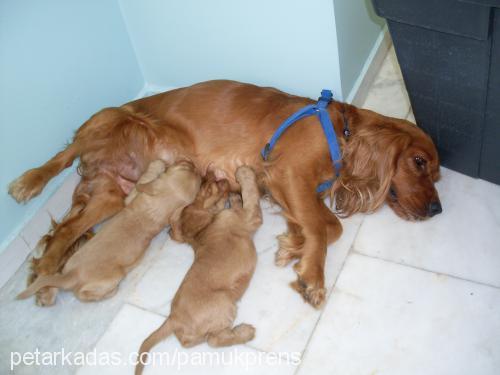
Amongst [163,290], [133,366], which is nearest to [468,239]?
[163,290]

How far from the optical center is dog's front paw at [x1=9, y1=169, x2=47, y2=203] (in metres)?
2.60

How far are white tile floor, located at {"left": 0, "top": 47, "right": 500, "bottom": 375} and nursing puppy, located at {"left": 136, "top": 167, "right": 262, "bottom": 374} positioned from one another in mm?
140

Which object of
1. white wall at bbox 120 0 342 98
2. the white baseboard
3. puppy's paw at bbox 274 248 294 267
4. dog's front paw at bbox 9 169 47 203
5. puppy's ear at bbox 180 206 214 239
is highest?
white wall at bbox 120 0 342 98

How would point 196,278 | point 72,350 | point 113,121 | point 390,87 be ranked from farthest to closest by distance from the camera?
point 390,87 → point 113,121 → point 72,350 → point 196,278

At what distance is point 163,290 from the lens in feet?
8.30

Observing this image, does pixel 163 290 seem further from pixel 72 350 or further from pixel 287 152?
pixel 287 152

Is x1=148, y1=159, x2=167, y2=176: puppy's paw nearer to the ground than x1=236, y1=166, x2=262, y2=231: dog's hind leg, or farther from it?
farther from it

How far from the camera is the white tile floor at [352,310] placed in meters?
2.18

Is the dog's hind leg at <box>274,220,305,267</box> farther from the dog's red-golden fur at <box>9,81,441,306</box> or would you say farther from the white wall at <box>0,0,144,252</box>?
the white wall at <box>0,0,144,252</box>

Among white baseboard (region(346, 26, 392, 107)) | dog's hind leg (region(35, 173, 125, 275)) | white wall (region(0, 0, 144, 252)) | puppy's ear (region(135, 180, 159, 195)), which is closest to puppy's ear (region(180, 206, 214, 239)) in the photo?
puppy's ear (region(135, 180, 159, 195))

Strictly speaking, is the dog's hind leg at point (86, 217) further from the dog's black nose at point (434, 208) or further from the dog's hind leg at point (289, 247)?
the dog's black nose at point (434, 208)

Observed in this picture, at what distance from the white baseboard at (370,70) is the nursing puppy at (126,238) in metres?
1.01

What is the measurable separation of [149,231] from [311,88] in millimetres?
1136

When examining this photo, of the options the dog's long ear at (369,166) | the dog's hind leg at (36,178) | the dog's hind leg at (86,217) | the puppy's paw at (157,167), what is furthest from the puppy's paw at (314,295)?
the dog's hind leg at (36,178)
